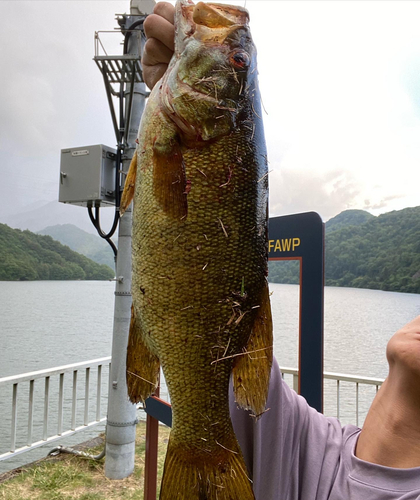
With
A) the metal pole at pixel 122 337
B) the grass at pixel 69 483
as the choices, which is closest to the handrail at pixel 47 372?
the metal pole at pixel 122 337

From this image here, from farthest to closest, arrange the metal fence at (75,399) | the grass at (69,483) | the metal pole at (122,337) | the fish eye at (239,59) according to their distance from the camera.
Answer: the grass at (69,483) → the metal pole at (122,337) → the metal fence at (75,399) → the fish eye at (239,59)

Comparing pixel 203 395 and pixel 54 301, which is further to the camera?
pixel 54 301

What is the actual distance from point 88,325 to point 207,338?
1113 centimetres

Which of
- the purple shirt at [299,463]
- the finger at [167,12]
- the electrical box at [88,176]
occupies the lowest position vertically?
the purple shirt at [299,463]

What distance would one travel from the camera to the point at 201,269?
73cm

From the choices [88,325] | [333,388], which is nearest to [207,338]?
[333,388]

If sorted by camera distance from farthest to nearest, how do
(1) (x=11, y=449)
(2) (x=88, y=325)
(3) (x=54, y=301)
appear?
(3) (x=54, y=301) < (2) (x=88, y=325) < (1) (x=11, y=449)

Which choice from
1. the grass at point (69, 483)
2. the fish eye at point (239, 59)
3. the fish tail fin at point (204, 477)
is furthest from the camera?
the grass at point (69, 483)

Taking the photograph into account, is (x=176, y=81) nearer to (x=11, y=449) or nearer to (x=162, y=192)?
(x=162, y=192)

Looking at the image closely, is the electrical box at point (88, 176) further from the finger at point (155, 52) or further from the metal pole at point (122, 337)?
the finger at point (155, 52)

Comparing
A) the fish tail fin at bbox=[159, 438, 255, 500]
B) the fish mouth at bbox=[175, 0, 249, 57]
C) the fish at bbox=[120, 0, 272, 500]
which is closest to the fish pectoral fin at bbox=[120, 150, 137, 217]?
the fish at bbox=[120, 0, 272, 500]

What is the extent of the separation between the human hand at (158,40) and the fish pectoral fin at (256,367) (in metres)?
0.57

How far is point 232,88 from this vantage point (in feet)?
2.70

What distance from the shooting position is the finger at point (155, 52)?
2.94 feet
